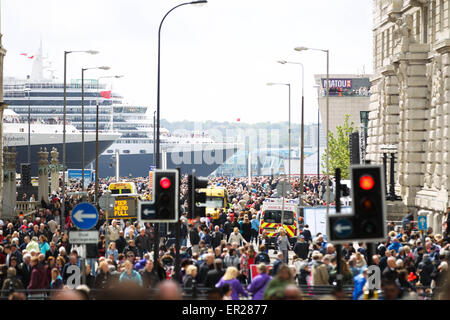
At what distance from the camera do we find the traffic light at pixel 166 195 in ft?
56.3

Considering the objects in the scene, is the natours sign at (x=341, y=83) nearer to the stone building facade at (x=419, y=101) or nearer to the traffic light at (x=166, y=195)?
the stone building facade at (x=419, y=101)

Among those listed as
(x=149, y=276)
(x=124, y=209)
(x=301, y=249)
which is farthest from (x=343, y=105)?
(x=149, y=276)

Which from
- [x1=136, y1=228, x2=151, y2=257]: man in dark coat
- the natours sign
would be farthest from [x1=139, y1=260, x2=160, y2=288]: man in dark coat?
the natours sign

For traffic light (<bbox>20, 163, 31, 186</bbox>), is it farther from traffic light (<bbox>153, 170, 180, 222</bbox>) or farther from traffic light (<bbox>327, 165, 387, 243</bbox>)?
traffic light (<bbox>327, 165, 387, 243</bbox>)

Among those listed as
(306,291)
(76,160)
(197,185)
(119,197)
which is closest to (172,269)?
(197,185)

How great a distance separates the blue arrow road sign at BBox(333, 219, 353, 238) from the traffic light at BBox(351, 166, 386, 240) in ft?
0.31

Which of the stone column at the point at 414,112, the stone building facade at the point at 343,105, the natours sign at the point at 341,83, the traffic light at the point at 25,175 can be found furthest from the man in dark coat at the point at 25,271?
the natours sign at the point at 341,83

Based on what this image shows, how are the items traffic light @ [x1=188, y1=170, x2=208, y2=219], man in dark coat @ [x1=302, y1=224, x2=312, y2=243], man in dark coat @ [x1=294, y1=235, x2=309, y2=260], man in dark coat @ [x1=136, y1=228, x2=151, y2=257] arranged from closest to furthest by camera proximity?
traffic light @ [x1=188, y1=170, x2=208, y2=219]
man in dark coat @ [x1=294, y1=235, x2=309, y2=260]
man in dark coat @ [x1=136, y1=228, x2=151, y2=257]
man in dark coat @ [x1=302, y1=224, x2=312, y2=243]

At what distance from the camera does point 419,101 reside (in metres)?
43.3

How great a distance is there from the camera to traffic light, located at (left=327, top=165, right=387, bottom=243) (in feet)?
42.1

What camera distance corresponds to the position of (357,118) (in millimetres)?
140625

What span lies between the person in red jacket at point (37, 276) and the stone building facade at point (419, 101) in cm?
2112

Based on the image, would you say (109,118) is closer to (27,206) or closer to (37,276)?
(27,206)
